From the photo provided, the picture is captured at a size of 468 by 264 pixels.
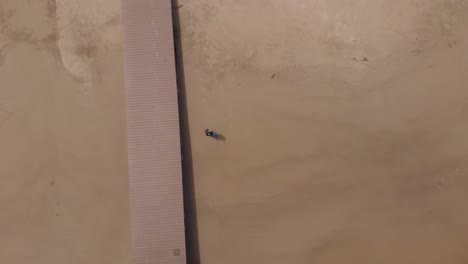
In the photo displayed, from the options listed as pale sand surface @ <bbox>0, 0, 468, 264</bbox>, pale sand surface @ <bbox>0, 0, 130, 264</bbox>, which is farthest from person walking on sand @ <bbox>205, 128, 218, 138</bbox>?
pale sand surface @ <bbox>0, 0, 130, 264</bbox>

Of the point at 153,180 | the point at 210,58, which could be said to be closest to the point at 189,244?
the point at 153,180

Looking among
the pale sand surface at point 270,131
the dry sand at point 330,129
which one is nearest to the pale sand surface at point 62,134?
the pale sand surface at point 270,131

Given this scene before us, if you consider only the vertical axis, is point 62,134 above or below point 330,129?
above

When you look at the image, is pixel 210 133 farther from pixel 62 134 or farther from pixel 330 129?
pixel 62 134

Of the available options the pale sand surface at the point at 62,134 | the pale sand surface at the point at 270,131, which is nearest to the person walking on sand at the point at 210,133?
the pale sand surface at the point at 270,131

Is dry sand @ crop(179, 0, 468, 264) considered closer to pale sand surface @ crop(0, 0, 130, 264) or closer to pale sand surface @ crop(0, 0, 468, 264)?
pale sand surface @ crop(0, 0, 468, 264)

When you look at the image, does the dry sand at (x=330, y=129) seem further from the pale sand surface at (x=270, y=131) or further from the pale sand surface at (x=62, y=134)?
the pale sand surface at (x=62, y=134)

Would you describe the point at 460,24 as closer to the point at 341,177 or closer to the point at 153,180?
the point at 341,177

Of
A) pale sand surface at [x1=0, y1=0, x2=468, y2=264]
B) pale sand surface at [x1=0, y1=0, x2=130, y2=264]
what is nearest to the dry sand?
pale sand surface at [x1=0, y1=0, x2=468, y2=264]

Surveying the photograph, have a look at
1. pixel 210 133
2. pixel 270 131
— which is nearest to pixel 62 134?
pixel 210 133
